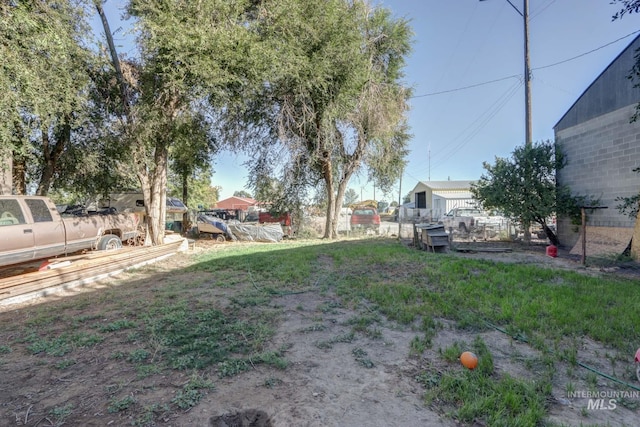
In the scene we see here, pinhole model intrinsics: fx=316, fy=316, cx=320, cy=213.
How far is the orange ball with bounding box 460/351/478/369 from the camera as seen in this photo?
9.32 ft

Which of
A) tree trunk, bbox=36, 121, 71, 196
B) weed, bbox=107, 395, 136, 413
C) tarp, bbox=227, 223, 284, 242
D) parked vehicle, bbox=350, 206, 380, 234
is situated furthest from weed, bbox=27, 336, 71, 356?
parked vehicle, bbox=350, 206, 380, 234

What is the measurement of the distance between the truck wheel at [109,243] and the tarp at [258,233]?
7.02 meters

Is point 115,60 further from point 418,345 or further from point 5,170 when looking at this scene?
point 418,345

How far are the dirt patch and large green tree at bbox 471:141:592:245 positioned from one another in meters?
8.62

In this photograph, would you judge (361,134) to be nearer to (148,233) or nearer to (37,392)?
(148,233)

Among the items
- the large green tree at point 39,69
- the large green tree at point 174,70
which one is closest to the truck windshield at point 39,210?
the large green tree at point 39,69

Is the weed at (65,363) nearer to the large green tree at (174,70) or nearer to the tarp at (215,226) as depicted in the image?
the large green tree at (174,70)

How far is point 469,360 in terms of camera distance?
9.40 ft

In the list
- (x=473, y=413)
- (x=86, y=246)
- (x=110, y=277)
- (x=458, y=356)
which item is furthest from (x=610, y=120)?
(x=86, y=246)

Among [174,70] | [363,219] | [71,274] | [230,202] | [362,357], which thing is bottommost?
[362,357]

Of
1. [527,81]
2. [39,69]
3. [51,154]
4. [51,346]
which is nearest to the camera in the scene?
[51,346]

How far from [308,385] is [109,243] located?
834 cm

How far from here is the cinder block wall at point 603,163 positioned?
862cm

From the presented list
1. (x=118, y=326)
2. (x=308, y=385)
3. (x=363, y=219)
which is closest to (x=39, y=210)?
(x=118, y=326)
